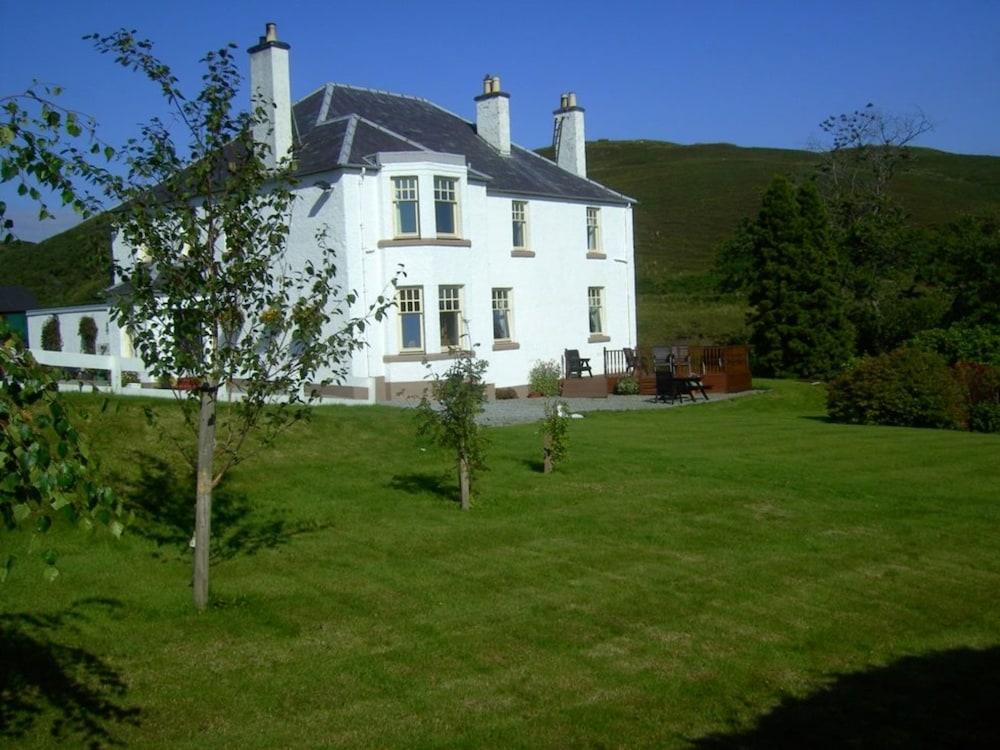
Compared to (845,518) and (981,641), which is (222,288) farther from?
(845,518)

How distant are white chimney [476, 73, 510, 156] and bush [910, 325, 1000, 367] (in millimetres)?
14244

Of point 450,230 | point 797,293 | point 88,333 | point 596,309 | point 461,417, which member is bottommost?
point 461,417

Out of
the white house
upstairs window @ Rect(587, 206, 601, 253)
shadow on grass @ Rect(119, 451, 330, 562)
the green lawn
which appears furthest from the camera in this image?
upstairs window @ Rect(587, 206, 601, 253)

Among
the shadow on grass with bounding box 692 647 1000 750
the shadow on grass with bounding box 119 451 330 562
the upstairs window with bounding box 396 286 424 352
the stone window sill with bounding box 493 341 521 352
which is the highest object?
the upstairs window with bounding box 396 286 424 352

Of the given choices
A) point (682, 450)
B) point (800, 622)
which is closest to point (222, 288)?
point (800, 622)

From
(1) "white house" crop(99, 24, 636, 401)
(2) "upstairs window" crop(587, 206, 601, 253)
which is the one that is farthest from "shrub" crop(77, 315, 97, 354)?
(2) "upstairs window" crop(587, 206, 601, 253)

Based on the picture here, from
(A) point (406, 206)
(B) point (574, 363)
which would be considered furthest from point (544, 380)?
(A) point (406, 206)

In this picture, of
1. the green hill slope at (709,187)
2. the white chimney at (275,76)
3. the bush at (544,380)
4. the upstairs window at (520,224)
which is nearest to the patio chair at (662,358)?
the bush at (544,380)

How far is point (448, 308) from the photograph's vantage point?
2819cm

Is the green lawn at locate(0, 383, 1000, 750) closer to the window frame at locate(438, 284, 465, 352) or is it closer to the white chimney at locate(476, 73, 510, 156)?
the window frame at locate(438, 284, 465, 352)

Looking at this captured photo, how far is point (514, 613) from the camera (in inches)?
348

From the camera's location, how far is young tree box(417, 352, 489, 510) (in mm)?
12852

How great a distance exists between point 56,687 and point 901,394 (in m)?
20.9

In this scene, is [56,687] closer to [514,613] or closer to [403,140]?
[514,613]
